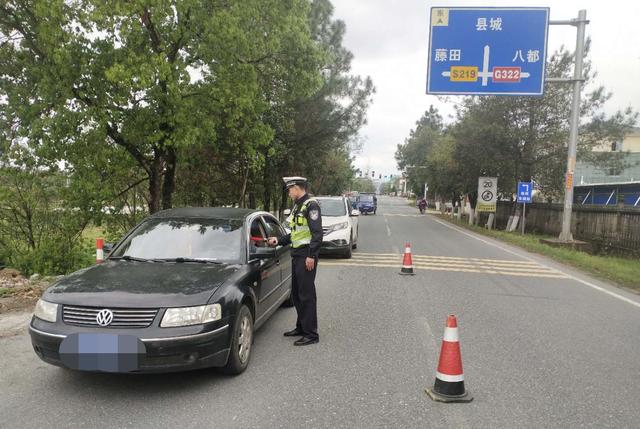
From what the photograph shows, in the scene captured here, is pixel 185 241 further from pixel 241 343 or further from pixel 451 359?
pixel 451 359

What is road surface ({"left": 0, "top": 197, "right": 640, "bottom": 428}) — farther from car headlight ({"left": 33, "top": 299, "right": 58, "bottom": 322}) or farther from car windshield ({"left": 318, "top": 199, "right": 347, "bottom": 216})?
car windshield ({"left": 318, "top": 199, "right": 347, "bottom": 216})

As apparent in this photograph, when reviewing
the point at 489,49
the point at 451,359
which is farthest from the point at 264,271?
the point at 489,49

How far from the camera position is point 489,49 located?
1520cm

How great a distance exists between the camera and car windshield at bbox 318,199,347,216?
13.7m

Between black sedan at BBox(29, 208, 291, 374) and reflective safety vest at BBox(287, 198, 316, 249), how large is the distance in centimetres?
36

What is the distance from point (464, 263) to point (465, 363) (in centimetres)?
842

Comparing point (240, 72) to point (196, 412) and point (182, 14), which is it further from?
point (196, 412)

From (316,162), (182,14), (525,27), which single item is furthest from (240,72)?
(316,162)

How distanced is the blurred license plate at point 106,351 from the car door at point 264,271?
5.36 feet

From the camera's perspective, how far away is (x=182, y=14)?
11609 millimetres

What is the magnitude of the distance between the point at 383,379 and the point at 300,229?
189 centimetres

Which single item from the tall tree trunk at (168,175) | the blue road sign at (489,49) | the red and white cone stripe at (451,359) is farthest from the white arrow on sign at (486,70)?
the red and white cone stripe at (451,359)

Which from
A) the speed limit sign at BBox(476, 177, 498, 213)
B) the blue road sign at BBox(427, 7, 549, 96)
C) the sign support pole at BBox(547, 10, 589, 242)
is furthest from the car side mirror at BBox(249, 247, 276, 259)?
the speed limit sign at BBox(476, 177, 498, 213)

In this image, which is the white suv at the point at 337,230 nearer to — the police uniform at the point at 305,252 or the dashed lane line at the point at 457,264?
the dashed lane line at the point at 457,264
